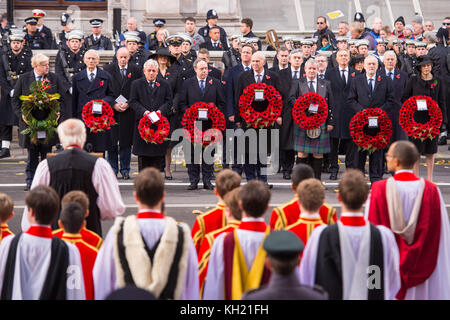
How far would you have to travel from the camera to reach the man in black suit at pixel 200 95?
14602mm

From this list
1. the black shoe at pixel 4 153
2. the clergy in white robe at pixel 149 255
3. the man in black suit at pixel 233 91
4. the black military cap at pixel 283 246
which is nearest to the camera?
the black military cap at pixel 283 246

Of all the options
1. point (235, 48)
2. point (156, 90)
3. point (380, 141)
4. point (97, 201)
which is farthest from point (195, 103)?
point (97, 201)

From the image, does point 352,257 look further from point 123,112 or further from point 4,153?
point 4,153

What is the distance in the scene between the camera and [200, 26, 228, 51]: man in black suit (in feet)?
64.6

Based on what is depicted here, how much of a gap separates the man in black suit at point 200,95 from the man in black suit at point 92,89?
4.63 feet

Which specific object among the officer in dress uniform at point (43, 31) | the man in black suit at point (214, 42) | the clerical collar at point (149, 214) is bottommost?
the clerical collar at point (149, 214)

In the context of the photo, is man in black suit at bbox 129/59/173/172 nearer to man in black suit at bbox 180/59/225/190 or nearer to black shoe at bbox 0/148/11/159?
man in black suit at bbox 180/59/225/190

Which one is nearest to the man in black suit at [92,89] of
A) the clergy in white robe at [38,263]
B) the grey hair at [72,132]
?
the grey hair at [72,132]

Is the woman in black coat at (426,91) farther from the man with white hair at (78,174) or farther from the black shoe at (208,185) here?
the man with white hair at (78,174)

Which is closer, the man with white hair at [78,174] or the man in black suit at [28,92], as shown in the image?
the man with white hair at [78,174]

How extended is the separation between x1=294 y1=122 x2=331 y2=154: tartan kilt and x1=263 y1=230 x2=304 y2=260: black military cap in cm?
927

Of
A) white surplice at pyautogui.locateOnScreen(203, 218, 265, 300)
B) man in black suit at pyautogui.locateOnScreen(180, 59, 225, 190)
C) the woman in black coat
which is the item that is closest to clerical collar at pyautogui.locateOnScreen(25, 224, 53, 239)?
white surplice at pyautogui.locateOnScreen(203, 218, 265, 300)

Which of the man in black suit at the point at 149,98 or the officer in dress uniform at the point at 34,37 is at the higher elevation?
the officer in dress uniform at the point at 34,37

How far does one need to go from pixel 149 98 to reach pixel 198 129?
985 mm
